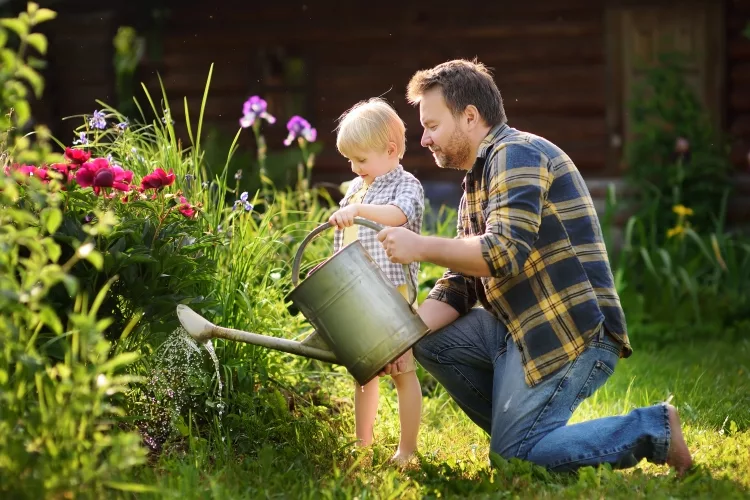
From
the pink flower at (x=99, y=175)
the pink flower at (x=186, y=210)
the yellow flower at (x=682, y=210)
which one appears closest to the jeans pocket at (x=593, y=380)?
the pink flower at (x=186, y=210)

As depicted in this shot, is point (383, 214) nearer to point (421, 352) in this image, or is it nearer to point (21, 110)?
point (421, 352)

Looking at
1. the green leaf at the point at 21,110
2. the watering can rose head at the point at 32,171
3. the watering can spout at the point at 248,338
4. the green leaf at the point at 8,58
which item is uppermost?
the green leaf at the point at 8,58

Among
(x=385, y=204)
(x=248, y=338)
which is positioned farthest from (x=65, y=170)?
(x=385, y=204)

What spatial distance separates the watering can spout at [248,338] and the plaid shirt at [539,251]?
512 mm

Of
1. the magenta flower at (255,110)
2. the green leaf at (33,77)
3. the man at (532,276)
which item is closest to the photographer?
the green leaf at (33,77)

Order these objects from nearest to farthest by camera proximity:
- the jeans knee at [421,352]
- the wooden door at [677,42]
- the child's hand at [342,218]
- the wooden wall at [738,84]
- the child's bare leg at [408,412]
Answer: the child's hand at [342,218], the child's bare leg at [408,412], the jeans knee at [421,352], the wooden door at [677,42], the wooden wall at [738,84]

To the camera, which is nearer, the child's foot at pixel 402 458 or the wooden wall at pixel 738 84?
the child's foot at pixel 402 458

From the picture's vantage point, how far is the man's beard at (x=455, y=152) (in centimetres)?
296

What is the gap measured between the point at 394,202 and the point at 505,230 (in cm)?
50

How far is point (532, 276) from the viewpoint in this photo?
9.46 ft

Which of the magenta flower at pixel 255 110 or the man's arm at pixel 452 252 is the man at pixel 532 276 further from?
the magenta flower at pixel 255 110

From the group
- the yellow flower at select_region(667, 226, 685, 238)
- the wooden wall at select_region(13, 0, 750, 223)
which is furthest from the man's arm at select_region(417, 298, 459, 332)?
the wooden wall at select_region(13, 0, 750, 223)

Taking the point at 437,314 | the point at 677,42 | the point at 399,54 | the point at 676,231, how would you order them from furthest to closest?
the point at 399,54 → the point at 677,42 → the point at 676,231 → the point at 437,314

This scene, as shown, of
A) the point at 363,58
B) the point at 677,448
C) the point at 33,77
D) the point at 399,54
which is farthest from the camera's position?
the point at 363,58
